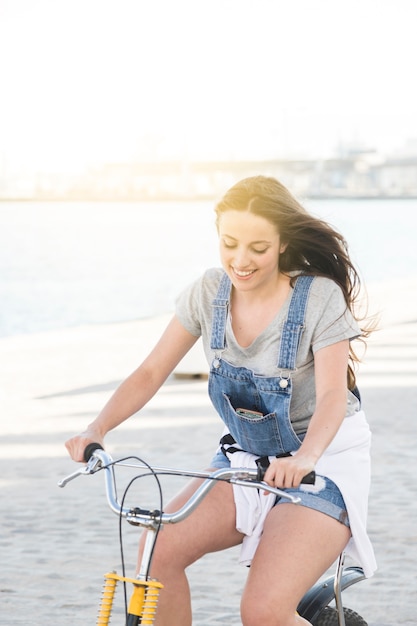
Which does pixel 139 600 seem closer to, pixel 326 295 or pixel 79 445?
pixel 79 445

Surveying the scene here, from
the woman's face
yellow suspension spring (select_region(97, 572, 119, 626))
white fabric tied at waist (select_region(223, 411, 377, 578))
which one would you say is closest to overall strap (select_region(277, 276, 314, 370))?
the woman's face

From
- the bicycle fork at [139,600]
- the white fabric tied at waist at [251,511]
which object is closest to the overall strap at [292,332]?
the white fabric tied at waist at [251,511]

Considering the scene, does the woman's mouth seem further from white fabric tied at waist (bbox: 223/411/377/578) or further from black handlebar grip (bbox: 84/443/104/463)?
black handlebar grip (bbox: 84/443/104/463)

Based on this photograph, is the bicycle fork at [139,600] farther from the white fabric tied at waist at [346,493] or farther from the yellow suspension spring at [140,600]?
the white fabric tied at waist at [346,493]

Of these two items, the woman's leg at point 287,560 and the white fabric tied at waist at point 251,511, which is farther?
the white fabric tied at waist at point 251,511

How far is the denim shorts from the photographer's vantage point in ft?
10.4

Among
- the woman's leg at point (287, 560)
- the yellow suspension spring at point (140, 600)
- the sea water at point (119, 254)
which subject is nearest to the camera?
the yellow suspension spring at point (140, 600)

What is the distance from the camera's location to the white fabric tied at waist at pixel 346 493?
10.6 feet

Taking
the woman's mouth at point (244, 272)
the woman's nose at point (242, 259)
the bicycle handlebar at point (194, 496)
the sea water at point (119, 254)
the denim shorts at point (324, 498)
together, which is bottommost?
the sea water at point (119, 254)

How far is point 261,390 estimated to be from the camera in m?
3.23

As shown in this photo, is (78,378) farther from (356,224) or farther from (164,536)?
(356,224)

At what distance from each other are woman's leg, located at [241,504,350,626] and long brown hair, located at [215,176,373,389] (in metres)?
0.47

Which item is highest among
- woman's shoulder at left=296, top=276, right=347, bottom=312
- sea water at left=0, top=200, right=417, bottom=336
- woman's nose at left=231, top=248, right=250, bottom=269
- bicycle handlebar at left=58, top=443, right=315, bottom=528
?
woman's nose at left=231, top=248, right=250, bottom=269

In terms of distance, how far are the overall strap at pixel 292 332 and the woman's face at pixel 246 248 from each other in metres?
0.12
